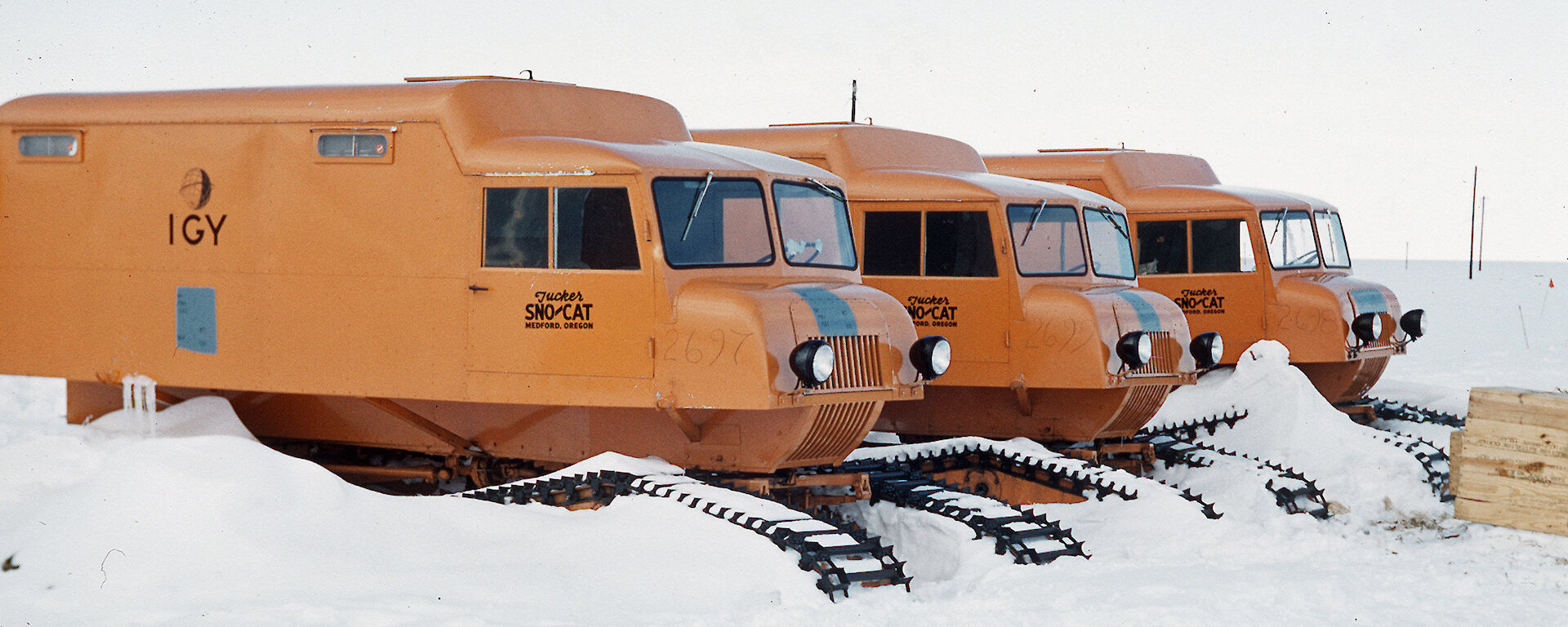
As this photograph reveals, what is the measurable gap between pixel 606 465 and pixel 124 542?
2.78 meters

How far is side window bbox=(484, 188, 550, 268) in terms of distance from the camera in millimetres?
9914

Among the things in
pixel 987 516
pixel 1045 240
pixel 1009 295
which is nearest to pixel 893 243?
pixel 1009 295

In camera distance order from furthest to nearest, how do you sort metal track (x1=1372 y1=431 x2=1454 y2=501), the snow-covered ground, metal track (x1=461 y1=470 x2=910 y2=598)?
metal track (x1=1372 y1=431 x2=1454 y2=501) → metal track (x1=461 y1=470 x2=910 y2=598) → the snow-covered ground

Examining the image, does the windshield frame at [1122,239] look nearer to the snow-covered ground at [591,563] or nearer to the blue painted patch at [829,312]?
the snow-covered ground at [591,563]

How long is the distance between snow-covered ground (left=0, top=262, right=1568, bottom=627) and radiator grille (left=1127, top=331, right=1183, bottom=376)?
159 centimetres

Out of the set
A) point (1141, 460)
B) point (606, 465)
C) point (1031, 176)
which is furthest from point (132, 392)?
point (1031, 176)

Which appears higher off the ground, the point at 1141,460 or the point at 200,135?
the point at 200,135

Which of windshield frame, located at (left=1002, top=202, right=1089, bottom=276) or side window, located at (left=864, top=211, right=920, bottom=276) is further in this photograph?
side window, located at (left=864, top=211, right=920, bottom=276)

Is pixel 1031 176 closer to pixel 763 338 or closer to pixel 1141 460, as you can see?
pixel 1141 460

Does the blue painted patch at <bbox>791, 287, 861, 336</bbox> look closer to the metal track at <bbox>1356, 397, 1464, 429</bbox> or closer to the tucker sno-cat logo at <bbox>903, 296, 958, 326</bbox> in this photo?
the tucker sno-cat logo at <bbox>903, 296, 958, 326</bbox>

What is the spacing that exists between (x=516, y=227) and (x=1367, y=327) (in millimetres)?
9301

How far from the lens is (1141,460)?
13195mm

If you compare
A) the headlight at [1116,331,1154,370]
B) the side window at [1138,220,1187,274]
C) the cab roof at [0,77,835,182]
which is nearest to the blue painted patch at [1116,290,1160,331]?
the headlight at [1116,331,1154,370]

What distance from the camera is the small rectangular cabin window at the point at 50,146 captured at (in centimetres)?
1177
